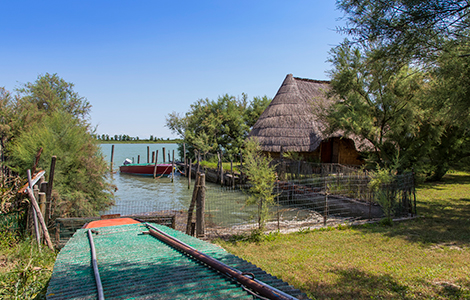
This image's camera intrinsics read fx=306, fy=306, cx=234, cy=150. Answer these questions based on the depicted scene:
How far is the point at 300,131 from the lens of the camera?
1952cm

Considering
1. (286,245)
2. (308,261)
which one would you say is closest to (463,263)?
(308,261)

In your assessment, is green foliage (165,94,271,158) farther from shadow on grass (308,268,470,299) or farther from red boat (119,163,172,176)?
shadow on grass (308,268,470,299)

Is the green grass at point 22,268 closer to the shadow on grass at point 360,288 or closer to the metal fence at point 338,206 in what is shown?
the shadow on grass at point 360,288

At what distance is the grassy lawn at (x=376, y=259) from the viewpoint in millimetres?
4566

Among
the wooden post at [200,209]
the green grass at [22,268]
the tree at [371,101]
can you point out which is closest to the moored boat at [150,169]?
the tree at [371,101]

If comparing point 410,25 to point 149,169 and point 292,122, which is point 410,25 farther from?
point 149,169

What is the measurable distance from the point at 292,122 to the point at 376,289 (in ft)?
53.6

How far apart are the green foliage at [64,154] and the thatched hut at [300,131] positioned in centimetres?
1051

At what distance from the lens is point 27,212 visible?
23.6ft

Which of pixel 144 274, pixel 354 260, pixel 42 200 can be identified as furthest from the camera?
pixel 42 200

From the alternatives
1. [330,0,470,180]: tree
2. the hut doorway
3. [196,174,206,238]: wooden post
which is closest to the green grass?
[196,174,206,238]: wooden post

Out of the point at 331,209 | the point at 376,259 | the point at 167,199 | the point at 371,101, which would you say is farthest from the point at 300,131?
the point at 376,259

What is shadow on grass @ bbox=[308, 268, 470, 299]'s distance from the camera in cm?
433

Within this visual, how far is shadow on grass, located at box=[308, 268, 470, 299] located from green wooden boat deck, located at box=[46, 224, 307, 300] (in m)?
1.74
